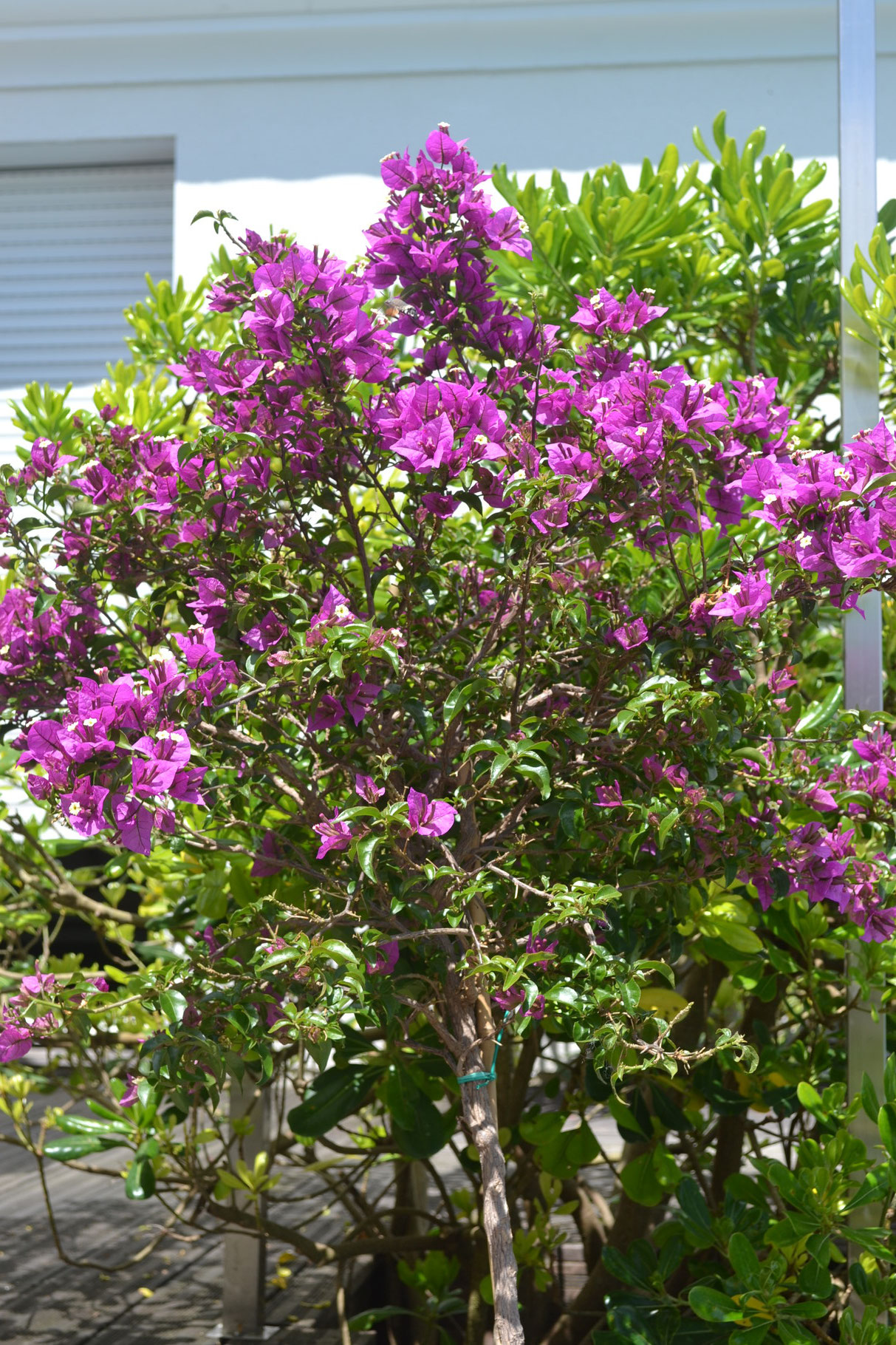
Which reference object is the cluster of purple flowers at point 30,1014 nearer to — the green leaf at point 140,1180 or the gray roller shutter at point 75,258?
the green leaf at point 140,1180

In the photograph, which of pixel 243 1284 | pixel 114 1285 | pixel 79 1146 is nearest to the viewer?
pixel 79 1146

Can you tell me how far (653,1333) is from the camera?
6.47 feet

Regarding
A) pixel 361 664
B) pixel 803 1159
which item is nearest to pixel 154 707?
pixel 361 664

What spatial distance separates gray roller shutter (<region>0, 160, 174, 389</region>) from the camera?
518cm

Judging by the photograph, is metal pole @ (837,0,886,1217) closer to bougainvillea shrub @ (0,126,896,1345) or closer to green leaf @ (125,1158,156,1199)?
bougainvillea shrub @ (0,126,896,1345)

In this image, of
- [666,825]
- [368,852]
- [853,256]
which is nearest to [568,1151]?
[666,825]

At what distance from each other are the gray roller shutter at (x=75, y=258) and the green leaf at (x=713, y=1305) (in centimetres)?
436

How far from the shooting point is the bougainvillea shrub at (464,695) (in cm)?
140

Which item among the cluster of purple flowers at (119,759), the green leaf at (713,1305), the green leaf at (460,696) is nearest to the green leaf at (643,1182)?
the green leaf at (713,1305)

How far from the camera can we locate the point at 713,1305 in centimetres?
179

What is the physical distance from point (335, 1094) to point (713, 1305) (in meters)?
0.70

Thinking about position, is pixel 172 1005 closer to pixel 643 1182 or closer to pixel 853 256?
pixel 643 1182

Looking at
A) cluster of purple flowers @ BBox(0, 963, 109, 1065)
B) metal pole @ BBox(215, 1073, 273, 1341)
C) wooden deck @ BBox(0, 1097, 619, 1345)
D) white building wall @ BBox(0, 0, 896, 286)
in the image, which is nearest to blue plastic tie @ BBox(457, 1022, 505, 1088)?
cluster of purple flowers @ BBox(0, 963, 109, 1065)

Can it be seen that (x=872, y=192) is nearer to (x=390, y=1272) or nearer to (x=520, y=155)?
(x=390, y=1272)
